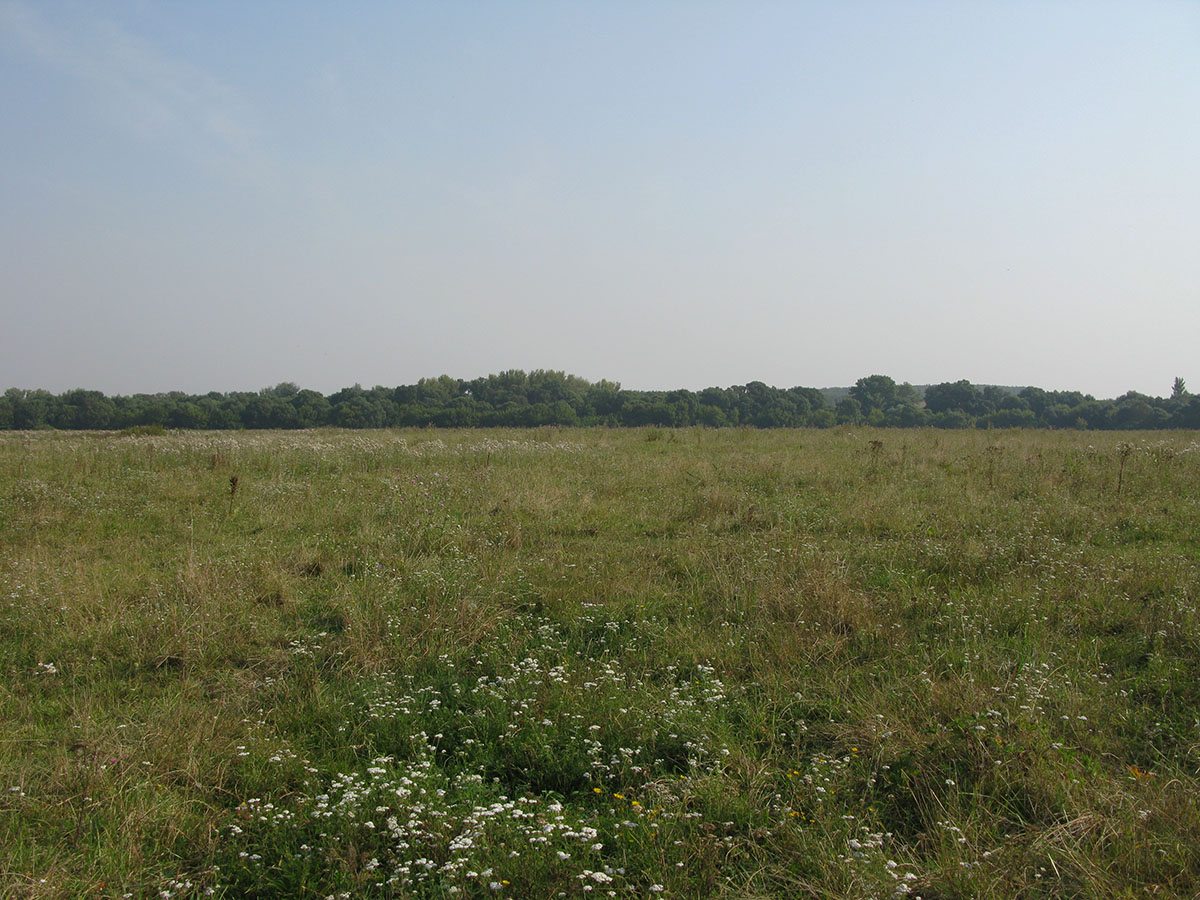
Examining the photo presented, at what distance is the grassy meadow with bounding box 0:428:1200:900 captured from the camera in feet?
10.1

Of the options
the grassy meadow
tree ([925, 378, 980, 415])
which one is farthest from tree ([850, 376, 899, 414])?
the grassy meadow

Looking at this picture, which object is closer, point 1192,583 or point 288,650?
point 288,650

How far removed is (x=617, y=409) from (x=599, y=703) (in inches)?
1746

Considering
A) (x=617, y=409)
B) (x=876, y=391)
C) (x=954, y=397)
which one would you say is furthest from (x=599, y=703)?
(x=876, y=391)

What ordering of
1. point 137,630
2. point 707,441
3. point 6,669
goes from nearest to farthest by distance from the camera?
1. point 6,669
2. point 137,630
3. point 707,441

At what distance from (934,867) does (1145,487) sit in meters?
11.6

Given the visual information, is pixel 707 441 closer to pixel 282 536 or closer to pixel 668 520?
pixel 668 520

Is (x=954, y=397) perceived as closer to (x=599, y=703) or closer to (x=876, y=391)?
(x=876, y=391)

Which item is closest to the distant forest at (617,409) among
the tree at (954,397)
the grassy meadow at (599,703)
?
the tree at (954,397)

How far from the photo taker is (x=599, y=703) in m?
→ 4.44

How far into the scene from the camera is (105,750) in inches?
151

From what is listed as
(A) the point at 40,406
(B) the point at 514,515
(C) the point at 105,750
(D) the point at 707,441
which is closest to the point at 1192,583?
(B) the point at 514,515

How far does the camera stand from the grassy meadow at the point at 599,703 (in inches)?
121

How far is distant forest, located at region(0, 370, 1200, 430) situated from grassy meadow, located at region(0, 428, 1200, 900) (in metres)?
27.0
